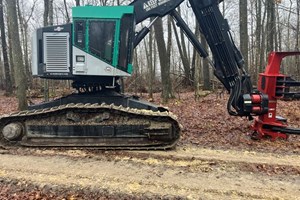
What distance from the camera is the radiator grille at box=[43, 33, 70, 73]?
7125mm

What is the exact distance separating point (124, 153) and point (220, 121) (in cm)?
472

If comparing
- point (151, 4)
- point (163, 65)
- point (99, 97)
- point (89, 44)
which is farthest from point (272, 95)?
point (163, 65)

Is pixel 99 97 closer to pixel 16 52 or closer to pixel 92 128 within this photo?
pixel 92 128

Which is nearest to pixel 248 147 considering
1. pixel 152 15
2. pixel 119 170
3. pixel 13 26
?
pixel 119 170

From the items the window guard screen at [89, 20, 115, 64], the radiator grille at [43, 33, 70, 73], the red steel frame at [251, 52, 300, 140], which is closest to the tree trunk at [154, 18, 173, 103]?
the red steel frame at [251, 52, 300, 140]

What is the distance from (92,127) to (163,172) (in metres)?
2.26

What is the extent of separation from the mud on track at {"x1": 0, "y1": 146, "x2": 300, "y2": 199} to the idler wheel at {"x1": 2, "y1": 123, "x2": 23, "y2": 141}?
316mm

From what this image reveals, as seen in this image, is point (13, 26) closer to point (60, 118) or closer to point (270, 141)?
point (60, 118)

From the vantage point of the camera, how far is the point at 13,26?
36.9ft

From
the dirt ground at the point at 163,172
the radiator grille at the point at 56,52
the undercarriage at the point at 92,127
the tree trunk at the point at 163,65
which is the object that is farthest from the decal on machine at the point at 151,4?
the tree trunk at the point at 163,65

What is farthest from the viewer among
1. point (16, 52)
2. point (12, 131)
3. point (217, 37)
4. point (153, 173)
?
point (16, 52)

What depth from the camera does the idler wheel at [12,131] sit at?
22.8 feet

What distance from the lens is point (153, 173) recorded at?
5.39 m

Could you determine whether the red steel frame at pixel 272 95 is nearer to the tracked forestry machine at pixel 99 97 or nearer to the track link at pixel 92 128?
the tracked forestry machine at pixel 99 97
